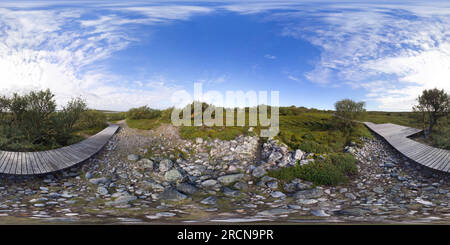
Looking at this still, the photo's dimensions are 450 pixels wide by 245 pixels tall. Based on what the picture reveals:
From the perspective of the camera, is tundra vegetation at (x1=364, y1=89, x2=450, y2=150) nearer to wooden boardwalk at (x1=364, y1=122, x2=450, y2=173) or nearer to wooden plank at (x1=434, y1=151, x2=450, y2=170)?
wooden boardwalk at (x1=364, y1=122, x2=450, y2=173)

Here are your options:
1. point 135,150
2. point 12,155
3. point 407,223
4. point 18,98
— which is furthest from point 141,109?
point 407,223

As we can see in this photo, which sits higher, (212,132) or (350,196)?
(212,132)

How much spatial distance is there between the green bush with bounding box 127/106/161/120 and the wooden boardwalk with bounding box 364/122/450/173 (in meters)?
11.8

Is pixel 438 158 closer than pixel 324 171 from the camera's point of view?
No

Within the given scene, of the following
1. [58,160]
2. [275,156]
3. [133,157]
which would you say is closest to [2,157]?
[58,160]

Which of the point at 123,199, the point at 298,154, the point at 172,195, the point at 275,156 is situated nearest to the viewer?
the point at 123,199

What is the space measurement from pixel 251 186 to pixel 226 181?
84cm

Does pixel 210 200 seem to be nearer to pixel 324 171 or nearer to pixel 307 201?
pixel 307 201

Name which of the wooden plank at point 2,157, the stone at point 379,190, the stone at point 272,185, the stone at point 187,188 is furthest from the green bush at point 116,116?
the stone at point 379,190

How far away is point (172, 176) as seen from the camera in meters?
7.58

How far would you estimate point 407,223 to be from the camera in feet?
13.6

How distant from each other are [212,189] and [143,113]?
839 centimetres

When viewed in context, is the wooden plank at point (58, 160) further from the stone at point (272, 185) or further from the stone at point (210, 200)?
the stone at point (272, 185)

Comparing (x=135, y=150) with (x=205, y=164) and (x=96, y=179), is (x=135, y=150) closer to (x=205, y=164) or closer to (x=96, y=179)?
(x=96, y=179)
